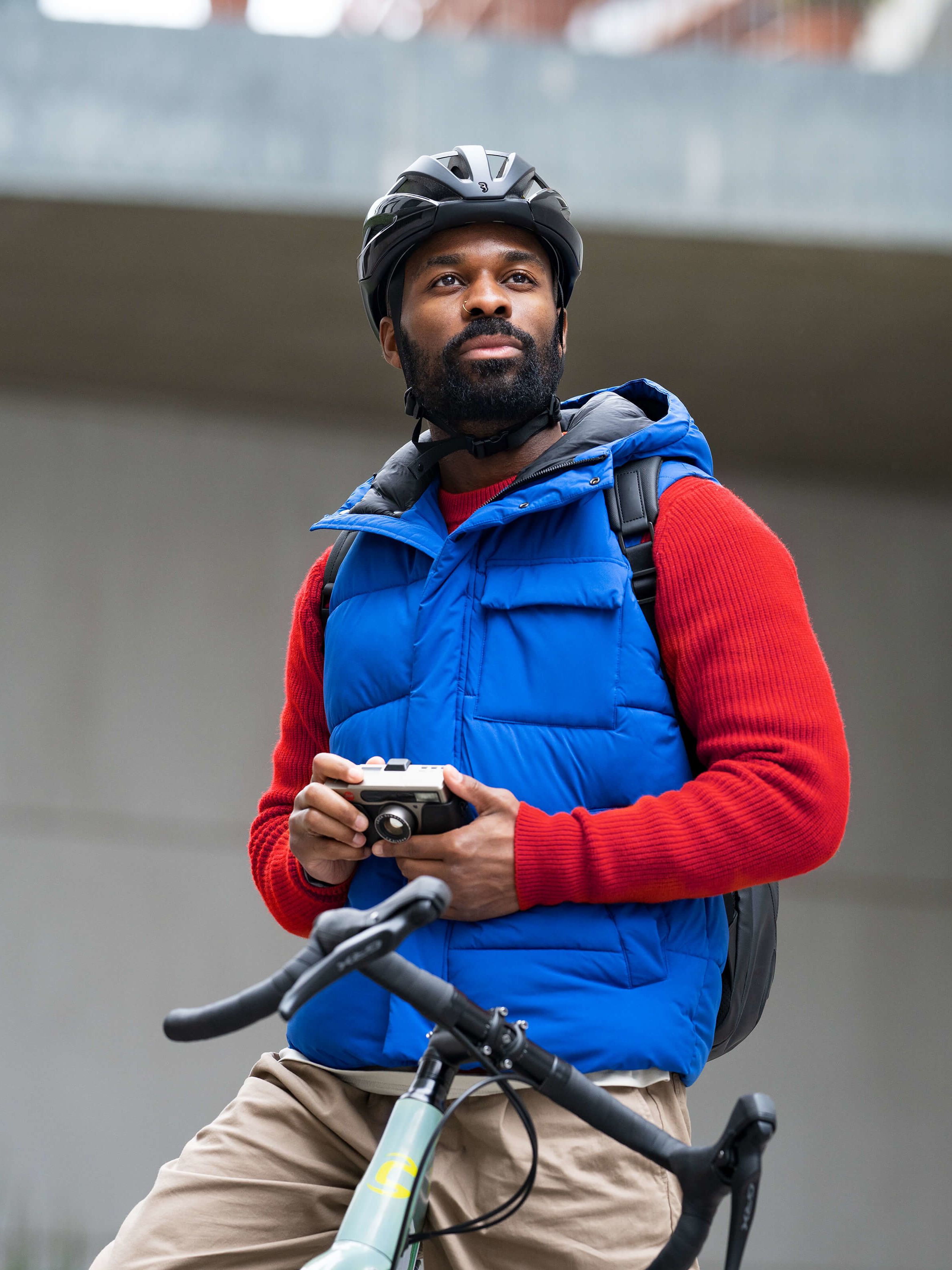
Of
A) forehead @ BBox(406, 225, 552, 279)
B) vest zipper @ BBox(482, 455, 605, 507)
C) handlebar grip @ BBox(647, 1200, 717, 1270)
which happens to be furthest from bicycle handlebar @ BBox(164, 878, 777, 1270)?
forehead @ BBox(406, 225, 552, 279)

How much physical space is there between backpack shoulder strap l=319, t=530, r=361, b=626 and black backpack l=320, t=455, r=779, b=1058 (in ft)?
1.35

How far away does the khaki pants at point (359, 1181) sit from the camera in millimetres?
1560

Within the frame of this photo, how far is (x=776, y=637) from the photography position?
165cm

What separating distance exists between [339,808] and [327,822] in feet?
0.14

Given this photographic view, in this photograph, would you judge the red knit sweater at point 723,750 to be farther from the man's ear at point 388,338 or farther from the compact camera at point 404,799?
the man's ear at point 388,338

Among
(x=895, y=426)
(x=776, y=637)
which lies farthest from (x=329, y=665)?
(x=895, y=426)

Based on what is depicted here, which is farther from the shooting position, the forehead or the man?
the forehead

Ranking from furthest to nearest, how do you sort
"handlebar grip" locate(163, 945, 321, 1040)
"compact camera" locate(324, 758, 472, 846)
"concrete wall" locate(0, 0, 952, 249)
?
"concrete wall" locate(0, 0, 952, 249), "compact camera" locate(324, 758, 472, 846), "handlebar grip" locate(163, 945, 321, 1040)

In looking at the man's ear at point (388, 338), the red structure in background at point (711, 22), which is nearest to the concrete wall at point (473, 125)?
the red structure in background at point (711, 22)

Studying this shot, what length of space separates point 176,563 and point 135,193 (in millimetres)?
1965

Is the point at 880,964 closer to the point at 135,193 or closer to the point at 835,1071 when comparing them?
the point at 835,1071

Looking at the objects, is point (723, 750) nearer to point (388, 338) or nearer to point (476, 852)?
point (476, 852)

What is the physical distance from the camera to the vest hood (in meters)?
1.82

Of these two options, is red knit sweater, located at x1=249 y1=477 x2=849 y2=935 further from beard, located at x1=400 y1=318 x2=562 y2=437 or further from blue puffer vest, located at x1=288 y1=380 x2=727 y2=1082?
beard, located at x1=400 y1=318 x2=562 y2=437
